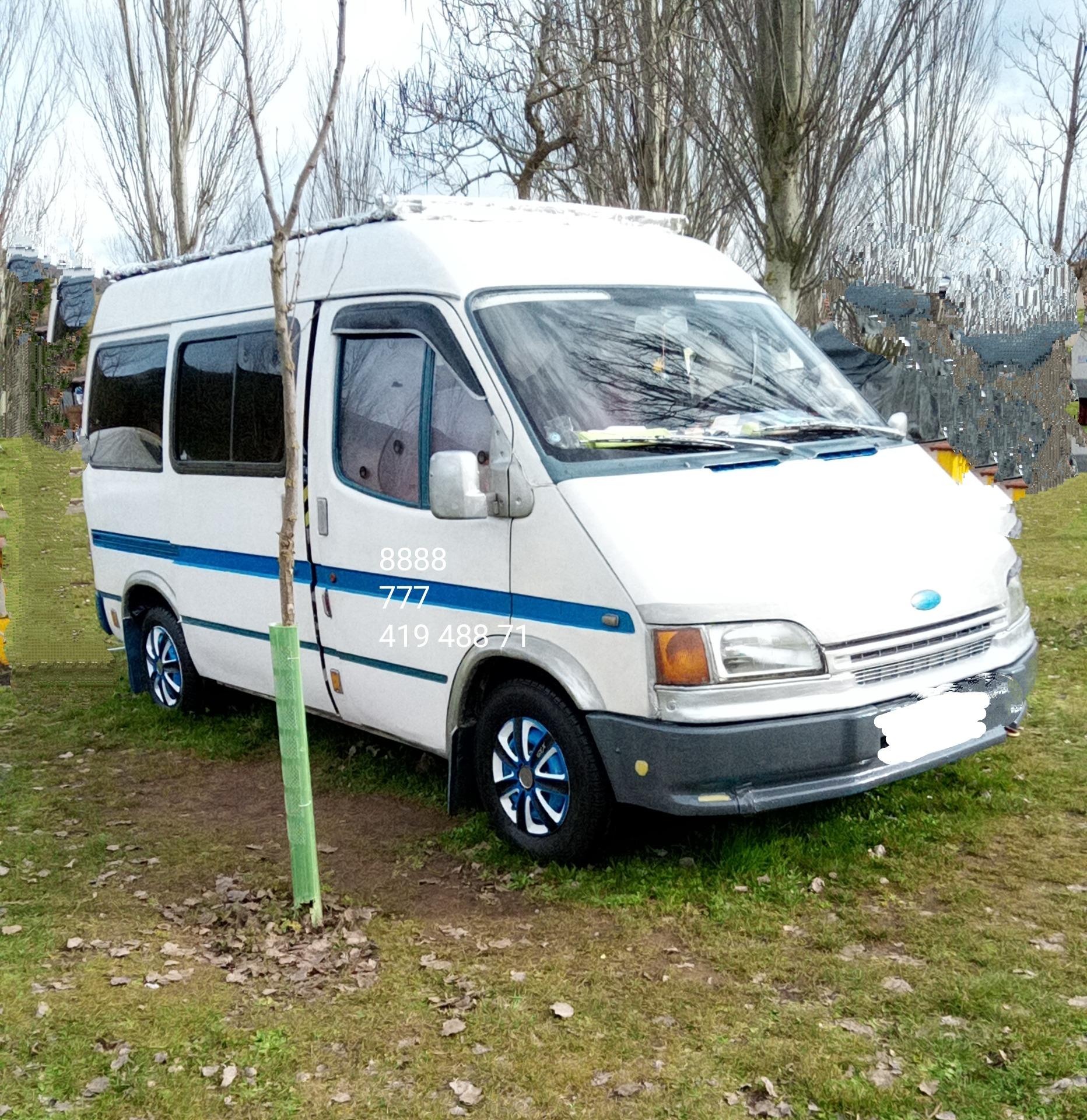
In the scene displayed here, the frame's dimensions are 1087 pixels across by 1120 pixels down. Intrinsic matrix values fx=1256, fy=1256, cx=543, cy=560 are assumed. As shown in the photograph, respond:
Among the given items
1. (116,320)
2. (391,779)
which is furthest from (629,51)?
(391,779)

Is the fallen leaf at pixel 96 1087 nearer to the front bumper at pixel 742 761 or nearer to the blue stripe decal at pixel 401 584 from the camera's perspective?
the front bumper at pixel 742 761

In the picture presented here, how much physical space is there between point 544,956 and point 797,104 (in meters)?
8.72

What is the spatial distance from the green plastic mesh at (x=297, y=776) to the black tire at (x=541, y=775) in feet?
2.57

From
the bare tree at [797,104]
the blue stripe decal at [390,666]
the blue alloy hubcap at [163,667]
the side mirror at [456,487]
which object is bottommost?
the blue alloy hubcap at [163,667]

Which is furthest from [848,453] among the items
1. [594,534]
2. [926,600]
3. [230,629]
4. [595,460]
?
[230,629]

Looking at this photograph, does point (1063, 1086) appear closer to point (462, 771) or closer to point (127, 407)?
point (462, 771)

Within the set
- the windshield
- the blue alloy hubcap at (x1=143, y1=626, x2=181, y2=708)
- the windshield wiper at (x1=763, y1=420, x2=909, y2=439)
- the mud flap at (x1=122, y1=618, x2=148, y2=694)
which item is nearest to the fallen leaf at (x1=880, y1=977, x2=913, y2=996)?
the windshield

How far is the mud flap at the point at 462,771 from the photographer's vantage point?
5.14m

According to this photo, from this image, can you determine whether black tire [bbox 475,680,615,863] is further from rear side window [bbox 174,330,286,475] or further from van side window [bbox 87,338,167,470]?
van side window [bbox 87,338,167,470]

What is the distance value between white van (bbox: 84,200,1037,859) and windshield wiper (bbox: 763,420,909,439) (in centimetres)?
3

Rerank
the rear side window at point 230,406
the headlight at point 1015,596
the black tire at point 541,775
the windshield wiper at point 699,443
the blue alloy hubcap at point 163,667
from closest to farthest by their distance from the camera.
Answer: the black tire at point 541,775, the windshield wiper at point 699,443, the headlight at point 1015,596, the rear side window at point 230,406, the blue alloy hubcap at point 163,667

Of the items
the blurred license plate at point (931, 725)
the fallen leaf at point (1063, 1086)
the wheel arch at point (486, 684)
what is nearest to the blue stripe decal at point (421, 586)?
the wheel arch at point (486, 684)

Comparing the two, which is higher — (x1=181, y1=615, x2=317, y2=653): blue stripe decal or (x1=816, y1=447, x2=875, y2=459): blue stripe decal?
(x1=816, y1=447, x2=875, y2=459): blue stripe decal

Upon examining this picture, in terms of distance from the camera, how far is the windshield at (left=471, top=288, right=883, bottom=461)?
15.8 ft
